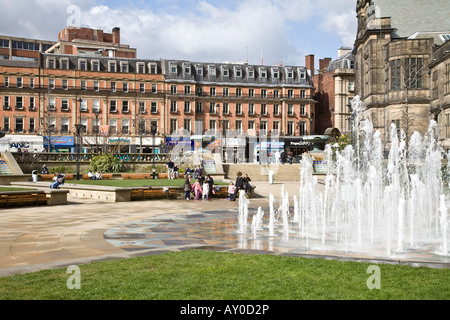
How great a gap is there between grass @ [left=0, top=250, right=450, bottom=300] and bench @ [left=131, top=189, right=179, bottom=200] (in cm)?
1548

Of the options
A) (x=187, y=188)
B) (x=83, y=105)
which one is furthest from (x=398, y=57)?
(x=83, y=105)

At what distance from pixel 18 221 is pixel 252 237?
26.8 feet

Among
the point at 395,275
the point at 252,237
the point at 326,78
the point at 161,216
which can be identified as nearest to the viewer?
the point at 395,275

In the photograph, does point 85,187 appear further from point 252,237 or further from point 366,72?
point 366,72

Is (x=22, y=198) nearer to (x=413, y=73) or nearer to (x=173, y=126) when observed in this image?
(x=413, y=73)

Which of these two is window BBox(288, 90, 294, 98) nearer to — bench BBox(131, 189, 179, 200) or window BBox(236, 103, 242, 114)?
window BBox(236, 103, 242, 114)

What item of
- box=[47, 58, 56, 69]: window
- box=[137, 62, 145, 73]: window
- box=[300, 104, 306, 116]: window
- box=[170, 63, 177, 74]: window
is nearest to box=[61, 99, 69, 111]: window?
box=[47, 58, 56, 69]: window

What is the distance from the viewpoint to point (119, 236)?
13.3m

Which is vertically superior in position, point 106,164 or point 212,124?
point 212,124

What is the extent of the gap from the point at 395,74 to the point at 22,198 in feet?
118

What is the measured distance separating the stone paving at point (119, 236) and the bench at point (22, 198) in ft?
2.27

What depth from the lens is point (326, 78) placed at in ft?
257

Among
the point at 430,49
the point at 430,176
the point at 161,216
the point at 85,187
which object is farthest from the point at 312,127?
the point at 161,216

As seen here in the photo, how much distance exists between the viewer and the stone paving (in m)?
10.3
